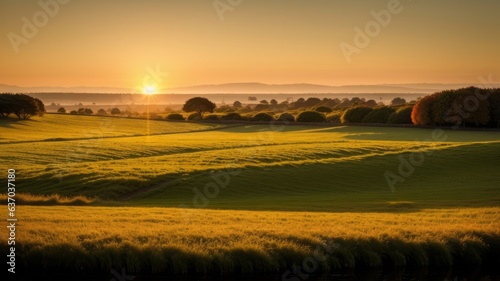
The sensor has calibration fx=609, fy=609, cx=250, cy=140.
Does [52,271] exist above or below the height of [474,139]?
below

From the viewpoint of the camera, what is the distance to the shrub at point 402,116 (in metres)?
96.1

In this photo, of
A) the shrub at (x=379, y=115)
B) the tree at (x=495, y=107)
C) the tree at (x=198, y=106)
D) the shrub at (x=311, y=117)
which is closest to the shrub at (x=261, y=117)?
the shrub at (x=311, y=117)

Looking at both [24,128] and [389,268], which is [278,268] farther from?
[24,128]

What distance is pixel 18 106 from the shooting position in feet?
319

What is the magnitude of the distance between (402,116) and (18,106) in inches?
2408

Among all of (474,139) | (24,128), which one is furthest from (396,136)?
Answer: (24,128)

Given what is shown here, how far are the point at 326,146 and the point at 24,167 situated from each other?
96.6 ft

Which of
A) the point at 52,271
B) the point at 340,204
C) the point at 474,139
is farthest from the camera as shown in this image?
the point at 474,139

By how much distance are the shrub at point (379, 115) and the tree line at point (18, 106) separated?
2170 inches

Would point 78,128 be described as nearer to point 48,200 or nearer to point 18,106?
point 18,106

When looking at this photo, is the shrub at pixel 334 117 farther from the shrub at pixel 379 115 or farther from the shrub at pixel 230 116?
the shrub at pixel 230 116

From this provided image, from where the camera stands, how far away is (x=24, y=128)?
282ft

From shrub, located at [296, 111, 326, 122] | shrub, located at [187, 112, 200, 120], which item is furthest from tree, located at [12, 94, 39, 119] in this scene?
shrub, located at [296, 111, 326, 122]

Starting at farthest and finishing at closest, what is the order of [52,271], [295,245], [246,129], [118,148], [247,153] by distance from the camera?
1. [246,129]
2. [118,148]
3. [247,153]
4. [295,245]
5. [52,271]
